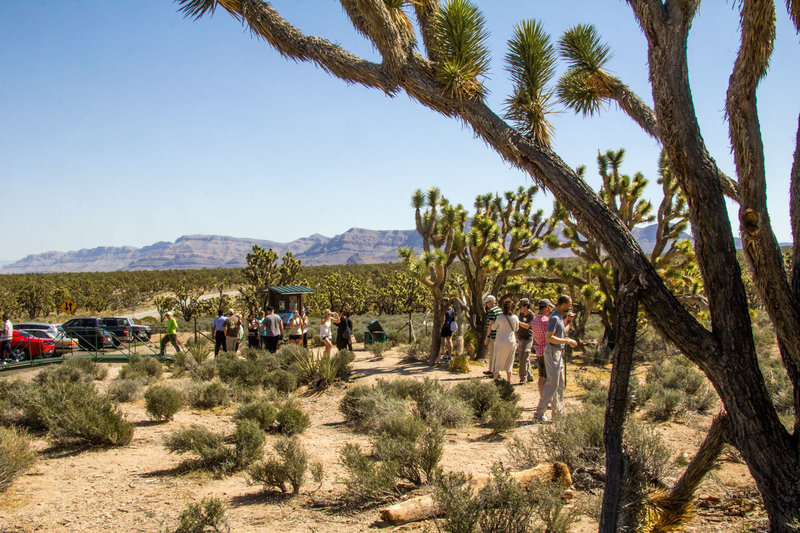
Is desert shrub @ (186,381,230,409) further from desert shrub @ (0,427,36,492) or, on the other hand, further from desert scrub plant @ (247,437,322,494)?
desert scrub plant @ (247,437,322,494)

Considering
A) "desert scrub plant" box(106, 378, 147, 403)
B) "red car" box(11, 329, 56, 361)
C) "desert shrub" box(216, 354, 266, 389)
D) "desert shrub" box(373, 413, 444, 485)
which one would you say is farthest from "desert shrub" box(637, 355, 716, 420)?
"red car" box(11, 329, 56, 361)

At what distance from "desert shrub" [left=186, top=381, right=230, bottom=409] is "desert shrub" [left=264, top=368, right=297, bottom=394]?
1.15 m

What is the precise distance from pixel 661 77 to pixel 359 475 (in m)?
3.99

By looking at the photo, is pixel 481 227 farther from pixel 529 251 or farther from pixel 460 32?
pixel 460 32

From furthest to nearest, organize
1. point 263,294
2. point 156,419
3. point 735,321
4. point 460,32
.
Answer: point 263,294 < point 156,419 < point 460,32 < point 735,321

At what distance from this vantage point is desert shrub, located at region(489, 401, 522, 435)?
707cm

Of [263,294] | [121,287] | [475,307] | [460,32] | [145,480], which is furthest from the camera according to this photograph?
[121,287]

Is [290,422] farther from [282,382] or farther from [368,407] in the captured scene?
[282,382]

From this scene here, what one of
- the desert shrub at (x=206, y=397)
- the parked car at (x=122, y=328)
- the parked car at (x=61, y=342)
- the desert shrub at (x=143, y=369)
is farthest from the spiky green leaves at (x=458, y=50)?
the parked car at (x=122, y=328)

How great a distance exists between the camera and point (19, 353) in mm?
15461

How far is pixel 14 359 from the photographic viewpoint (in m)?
15.2

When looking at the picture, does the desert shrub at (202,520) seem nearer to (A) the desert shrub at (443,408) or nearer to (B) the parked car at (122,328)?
(A) the desert shrub at (443,408)

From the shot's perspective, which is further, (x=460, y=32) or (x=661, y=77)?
(x=460, y=32)

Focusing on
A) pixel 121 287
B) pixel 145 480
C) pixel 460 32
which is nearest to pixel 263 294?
pixel 145 480
